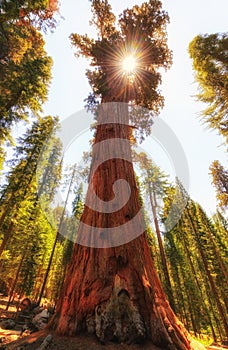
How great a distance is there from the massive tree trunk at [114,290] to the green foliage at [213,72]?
26.3 feet

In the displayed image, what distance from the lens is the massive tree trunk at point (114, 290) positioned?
2.63 meters

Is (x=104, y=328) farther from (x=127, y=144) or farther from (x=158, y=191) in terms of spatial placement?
(x=158, y=191)

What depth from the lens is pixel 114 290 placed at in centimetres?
289

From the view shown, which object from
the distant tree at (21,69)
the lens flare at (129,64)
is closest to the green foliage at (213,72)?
the lens flare at (129,64)

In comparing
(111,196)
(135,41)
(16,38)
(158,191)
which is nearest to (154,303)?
(111,196)

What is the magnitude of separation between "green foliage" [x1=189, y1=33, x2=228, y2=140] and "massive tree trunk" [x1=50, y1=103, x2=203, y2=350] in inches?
316

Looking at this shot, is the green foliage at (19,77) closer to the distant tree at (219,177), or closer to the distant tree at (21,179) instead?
the distant tree at (21,179)

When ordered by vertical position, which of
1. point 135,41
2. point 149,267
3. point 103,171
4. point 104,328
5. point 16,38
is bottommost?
point 104,328

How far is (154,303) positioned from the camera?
291cm

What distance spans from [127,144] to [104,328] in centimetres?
423

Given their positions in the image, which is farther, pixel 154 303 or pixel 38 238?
pixel 38 238

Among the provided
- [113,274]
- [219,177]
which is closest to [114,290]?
[113,274]

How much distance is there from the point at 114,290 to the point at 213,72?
10.9 m

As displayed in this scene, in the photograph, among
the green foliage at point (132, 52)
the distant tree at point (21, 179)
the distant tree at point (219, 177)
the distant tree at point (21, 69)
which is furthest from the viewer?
the distant tree at point (219, 177)
